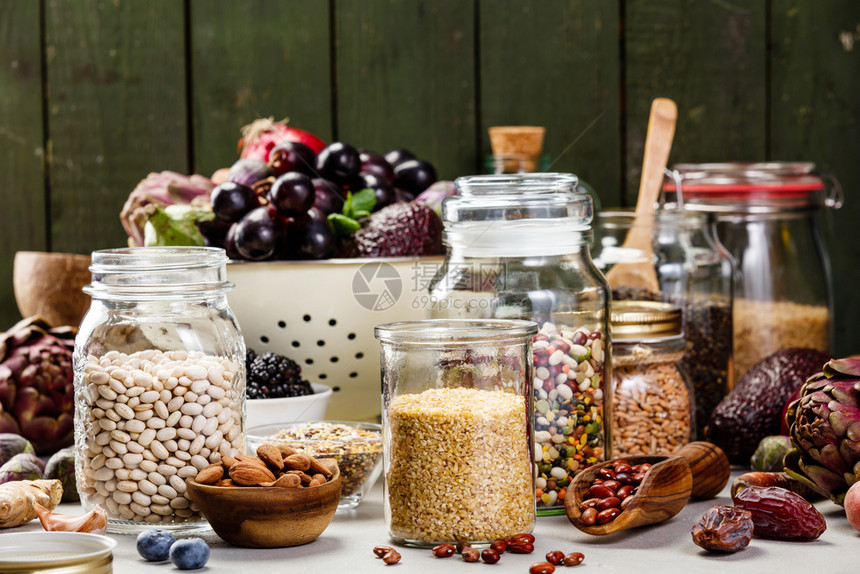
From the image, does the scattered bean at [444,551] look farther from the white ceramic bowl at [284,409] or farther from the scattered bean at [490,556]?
the white ceramic bowl at [284,409]

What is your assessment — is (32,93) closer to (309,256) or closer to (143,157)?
(143,157)

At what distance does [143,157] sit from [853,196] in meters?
1.18

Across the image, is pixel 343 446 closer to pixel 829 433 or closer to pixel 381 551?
pixel 381 551

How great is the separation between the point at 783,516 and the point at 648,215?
1.66 ft

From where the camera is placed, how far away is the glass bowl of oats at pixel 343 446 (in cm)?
90

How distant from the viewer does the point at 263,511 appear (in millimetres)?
764

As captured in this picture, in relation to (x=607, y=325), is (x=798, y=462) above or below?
below

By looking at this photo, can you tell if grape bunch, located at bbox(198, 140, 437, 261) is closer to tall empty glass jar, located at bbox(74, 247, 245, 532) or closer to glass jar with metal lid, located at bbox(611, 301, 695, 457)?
tall empty glass jar, located at bbox(74, 247, 245, 532)

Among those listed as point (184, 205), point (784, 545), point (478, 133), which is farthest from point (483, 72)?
point (784, 545)

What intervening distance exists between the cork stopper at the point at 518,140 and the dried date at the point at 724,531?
2.78 ft

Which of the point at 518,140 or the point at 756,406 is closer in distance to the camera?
the point at 756,406

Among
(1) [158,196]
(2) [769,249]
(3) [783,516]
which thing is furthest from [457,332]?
(2) [769,249]

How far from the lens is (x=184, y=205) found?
1.19 meters

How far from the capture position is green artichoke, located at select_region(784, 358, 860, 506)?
33.3 inches
